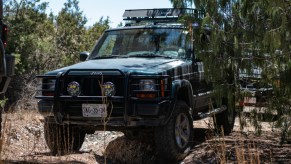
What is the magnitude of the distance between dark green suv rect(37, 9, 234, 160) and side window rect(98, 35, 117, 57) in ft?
0.57

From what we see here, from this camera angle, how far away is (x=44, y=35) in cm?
1540

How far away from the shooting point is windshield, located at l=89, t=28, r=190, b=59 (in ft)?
23.5

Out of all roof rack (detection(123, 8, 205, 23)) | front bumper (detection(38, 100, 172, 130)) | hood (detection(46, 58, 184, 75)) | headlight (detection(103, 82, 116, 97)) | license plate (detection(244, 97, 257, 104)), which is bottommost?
front bumper (detection(38, 100, 172, 130))

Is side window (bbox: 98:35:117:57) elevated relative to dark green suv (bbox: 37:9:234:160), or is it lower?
elevated

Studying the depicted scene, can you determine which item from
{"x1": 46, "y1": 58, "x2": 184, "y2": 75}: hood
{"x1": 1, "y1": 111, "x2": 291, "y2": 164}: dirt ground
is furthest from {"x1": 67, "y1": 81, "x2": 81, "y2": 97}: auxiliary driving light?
{"x1": 1, "y1": 111, "x2": 291, "y2": 164}: dirt ground

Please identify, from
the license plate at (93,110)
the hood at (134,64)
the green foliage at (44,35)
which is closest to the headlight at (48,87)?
the hood at (134,64)

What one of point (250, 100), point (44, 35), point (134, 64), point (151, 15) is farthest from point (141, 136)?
point (44, 35)

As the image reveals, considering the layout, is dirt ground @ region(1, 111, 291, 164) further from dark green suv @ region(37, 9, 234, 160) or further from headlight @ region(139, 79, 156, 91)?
headlight @ region(139, 79, 156, 91)

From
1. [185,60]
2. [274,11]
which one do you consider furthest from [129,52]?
[274,11]

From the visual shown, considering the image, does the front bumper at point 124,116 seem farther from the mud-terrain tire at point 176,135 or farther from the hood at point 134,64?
the hood at point 134,64

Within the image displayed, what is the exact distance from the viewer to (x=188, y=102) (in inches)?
271

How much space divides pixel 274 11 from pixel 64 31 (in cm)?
1177

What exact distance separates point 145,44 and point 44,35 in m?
8.77

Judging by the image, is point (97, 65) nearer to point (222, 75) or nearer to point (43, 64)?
point (222, 75)
